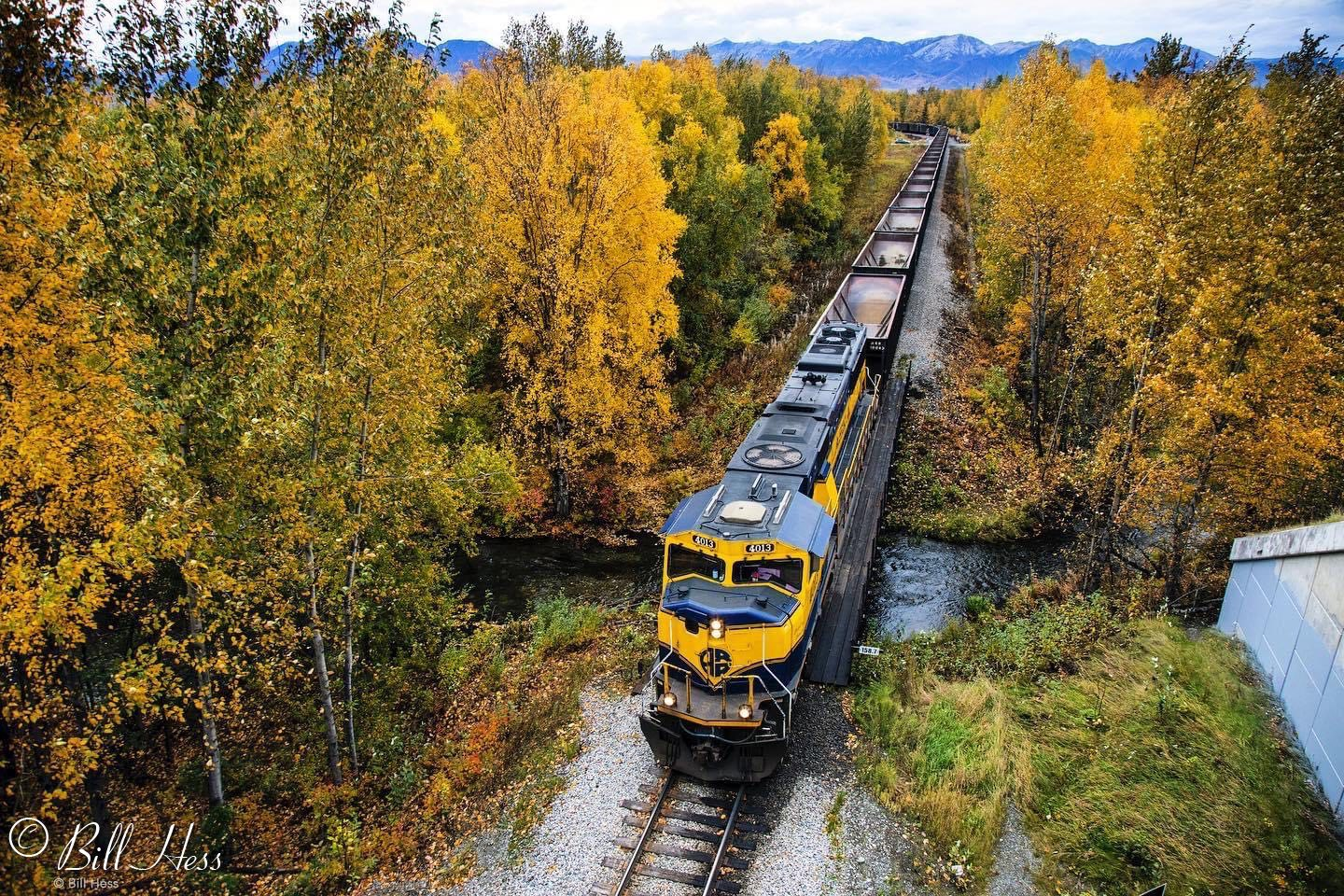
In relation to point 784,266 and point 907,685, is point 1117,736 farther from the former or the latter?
point 784,266

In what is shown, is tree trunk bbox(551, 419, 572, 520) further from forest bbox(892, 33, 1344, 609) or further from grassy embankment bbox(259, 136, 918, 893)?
forest bbox(892, 33, 1344, 609)

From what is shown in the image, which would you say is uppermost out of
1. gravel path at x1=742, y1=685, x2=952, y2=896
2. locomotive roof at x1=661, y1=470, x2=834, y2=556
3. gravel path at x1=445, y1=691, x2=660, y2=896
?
locomotive roof at x1=661, y1=470, x2=834, y2=556

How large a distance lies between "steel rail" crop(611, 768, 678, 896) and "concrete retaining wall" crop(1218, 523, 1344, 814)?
941cm

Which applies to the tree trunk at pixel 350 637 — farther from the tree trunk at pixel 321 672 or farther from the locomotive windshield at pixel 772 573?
the locomotive windshield at pixel 772 573

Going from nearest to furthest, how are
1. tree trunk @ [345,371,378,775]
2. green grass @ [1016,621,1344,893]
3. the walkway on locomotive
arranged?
green grass @ [1016,621,1344,893]
the walkway on locomotive
tree trunk @ [345,371,378,775]

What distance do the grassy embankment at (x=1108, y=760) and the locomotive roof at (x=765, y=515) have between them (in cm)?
394

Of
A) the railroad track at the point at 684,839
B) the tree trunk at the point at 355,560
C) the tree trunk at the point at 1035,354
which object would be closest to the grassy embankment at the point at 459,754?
the tree trunk at the point at 355,560

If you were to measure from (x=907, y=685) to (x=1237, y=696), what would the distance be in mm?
5313

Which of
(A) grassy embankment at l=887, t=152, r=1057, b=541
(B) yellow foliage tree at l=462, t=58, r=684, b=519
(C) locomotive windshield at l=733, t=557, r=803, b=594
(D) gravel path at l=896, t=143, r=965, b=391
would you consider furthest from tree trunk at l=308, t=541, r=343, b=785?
(D) gravel path at l=896, t=143, r=965, b=391

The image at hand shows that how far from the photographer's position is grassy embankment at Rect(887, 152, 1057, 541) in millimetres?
23203

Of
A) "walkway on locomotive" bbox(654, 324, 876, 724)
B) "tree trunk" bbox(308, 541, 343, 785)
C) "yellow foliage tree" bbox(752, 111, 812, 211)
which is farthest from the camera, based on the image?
"yellow foliage tree" bbox(752, 111, 812, 211)

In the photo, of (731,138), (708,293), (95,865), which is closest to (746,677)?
(95,865)

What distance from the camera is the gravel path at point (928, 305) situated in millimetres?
30938

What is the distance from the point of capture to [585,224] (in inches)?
890
